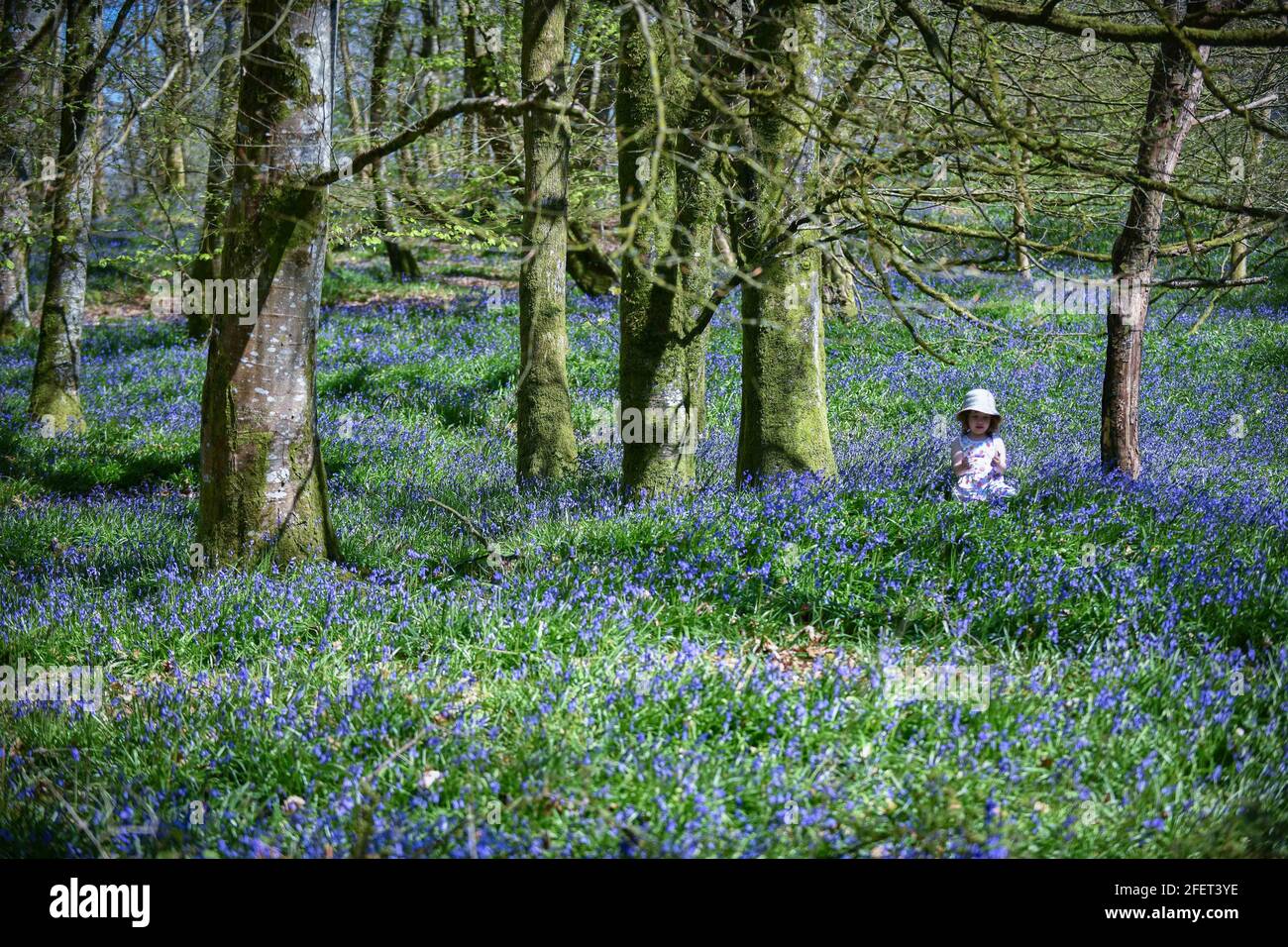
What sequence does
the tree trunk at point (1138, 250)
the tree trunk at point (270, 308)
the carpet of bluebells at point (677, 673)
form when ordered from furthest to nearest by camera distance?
the tree trunk at point (1138, 250) → the tree trunk at point (270, 308) → the carpet of bluebells at point (677, 673)

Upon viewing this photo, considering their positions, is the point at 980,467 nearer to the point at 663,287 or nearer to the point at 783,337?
the point at 783,337

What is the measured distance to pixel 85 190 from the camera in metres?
8.52

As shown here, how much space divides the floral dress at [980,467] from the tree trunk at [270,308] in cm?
449

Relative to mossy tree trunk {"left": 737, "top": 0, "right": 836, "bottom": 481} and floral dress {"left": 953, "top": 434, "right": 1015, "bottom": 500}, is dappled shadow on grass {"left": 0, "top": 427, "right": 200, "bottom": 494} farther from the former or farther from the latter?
floral dress {"left": 953, "top": 434, "right": 1015, "bottom": 500}

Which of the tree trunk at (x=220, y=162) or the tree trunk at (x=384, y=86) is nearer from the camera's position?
the tree trunk at (x=220, y=162)

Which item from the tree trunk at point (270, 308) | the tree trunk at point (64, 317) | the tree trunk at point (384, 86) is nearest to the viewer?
the tree trunk at point (270, 308)

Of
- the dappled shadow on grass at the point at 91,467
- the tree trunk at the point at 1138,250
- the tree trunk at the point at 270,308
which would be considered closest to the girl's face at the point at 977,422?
the tree trunk at the point at 1138,250

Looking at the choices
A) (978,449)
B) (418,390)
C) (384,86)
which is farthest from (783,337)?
(384,86)

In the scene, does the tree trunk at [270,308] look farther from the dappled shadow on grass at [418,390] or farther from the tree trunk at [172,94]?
the dappled shadow on grass at [418,390]

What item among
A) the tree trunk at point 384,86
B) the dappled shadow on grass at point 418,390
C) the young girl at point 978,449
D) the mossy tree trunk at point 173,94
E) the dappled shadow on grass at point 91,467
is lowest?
the dappled shadow on grass at point 91,467

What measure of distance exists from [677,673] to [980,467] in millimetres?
3778

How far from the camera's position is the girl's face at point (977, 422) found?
6.96m

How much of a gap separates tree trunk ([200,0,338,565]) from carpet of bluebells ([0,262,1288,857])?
1.50 ft
